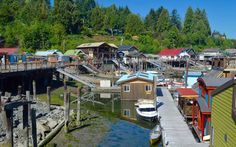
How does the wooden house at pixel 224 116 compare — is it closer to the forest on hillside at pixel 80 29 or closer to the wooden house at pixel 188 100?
the wooden house at pixel 188 100

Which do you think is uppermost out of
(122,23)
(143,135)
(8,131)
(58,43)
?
(122,23)

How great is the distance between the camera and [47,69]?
60.7 metres

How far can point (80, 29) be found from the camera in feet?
483

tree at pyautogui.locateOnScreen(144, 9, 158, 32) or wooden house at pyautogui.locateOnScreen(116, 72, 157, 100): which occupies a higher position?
tree at pyautogui.locateOnScreen(144, 9, 158, 32)

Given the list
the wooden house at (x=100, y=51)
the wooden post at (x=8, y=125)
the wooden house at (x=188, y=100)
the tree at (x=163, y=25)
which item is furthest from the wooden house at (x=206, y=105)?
the tree at (x=163, y=25)

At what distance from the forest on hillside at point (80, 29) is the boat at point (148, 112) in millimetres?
63905

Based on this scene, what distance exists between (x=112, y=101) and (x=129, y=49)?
63.0 m

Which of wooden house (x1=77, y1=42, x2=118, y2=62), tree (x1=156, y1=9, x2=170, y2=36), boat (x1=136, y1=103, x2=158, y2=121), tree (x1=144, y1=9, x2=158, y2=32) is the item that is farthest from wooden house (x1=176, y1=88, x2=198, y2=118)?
tree (x1=144, y1=9, x2=158, y2=32)

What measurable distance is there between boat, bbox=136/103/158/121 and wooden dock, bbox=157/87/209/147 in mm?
774

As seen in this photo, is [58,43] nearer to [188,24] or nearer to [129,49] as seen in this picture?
[129,49]

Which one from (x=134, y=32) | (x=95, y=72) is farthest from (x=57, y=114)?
(x=134, y=32)

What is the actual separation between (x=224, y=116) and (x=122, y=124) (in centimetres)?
2311

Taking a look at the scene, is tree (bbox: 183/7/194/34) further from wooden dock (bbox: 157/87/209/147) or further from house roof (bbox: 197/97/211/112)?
house roof (bbox: 197/97/211/112)

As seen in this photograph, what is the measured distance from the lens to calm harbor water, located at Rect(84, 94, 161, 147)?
31922 millimetres
